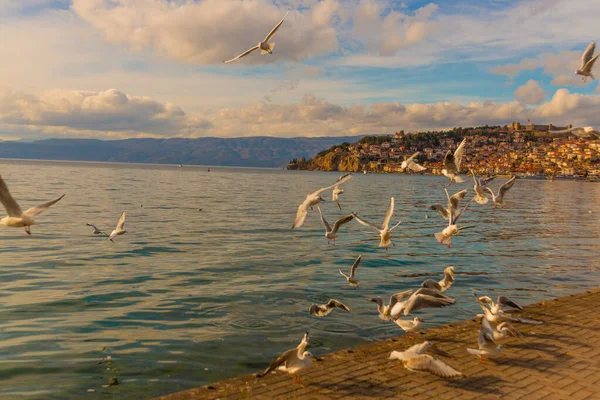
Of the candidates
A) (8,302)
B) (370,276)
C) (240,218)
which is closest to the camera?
(8,302)

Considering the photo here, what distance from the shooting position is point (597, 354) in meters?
8.06

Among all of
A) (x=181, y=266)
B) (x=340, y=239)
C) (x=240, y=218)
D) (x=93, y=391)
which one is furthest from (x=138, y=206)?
(x=93, y=391)

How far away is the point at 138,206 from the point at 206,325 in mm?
30477

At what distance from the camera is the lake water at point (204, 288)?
341 inches

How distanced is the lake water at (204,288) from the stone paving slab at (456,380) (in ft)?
4.52

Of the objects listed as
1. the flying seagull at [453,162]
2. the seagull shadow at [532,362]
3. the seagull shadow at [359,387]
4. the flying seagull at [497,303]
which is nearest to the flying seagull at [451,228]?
the flying seagull at [453,162]

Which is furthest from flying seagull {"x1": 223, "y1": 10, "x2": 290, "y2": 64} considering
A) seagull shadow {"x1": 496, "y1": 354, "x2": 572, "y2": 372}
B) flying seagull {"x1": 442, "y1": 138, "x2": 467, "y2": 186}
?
seagull shadow {"x1": 496, "y1": 354, "x2": 572, "y2": 372}

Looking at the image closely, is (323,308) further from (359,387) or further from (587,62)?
(587,62)

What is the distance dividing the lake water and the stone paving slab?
4.52 feet

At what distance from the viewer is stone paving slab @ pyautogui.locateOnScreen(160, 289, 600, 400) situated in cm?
652

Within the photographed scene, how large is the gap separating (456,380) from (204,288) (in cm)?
883

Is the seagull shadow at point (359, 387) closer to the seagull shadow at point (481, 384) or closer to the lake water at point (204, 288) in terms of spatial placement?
the seagull shadow at point (481, 384)

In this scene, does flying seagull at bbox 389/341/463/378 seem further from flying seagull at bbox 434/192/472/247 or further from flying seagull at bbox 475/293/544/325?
flying seagull at bbox 434/192/472/247

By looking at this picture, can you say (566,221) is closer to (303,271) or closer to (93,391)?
(303,271)
